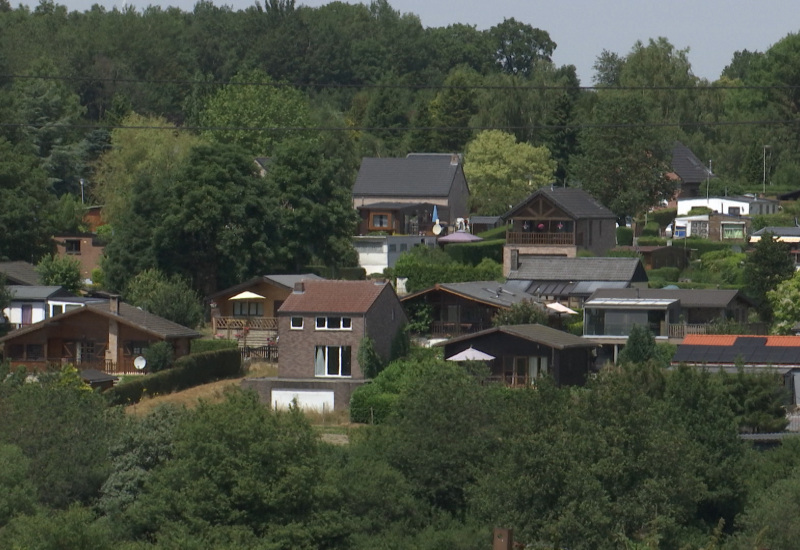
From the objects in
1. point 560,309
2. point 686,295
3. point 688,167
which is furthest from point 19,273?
point 688,167

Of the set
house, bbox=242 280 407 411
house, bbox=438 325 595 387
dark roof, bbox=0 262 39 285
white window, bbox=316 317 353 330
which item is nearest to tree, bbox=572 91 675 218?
house, bbox=438 325 595 387

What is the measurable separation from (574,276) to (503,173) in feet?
85.0

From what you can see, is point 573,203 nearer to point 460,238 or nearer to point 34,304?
point 460,238

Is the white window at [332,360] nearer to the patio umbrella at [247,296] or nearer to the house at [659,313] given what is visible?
the patio umbrella at [247,296]

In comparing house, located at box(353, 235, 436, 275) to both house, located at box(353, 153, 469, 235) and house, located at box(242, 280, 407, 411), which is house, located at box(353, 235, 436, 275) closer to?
house, located at box(353, 153, 469, 235)

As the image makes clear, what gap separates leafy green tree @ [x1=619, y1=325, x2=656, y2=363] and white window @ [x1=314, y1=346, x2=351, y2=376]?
9340 millimetres

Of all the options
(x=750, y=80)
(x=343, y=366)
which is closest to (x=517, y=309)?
(x=343, y=366)

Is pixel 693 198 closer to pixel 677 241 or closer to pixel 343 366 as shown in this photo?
pixel 677 241

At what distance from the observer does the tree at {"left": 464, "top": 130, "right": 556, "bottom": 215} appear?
92438mm

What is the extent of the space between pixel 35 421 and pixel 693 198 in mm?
58456

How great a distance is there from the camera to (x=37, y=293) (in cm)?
6253

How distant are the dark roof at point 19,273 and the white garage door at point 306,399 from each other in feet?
50.1

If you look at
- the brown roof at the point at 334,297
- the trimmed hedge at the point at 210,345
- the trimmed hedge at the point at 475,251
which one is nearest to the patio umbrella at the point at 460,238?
the trimmed hedge at the point at 475,251

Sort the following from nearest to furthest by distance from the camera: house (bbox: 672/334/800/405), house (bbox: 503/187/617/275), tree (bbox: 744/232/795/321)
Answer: house (bbox: 672/334/800/405)
tree (bbox: 744/232/795/321)
house (bbox: 503/187/617/275)
